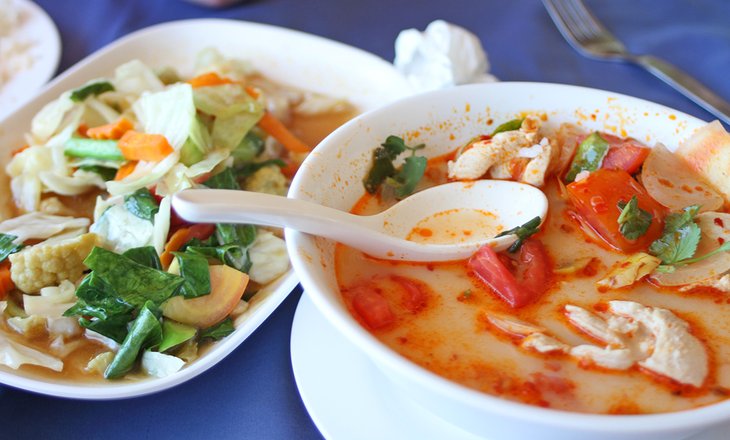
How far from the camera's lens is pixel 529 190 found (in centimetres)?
154

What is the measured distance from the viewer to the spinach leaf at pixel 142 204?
1.89 meters

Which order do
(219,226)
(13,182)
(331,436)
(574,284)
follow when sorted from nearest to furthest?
(331,436) < (574,284) < (219,226) < (13,182)

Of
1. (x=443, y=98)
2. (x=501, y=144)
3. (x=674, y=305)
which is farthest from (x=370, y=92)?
(x=674, y=305)

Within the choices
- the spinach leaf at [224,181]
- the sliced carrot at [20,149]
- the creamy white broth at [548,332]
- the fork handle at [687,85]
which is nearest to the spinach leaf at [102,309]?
the spinach leaf at [224,181]

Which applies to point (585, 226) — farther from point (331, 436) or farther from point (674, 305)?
point (331, 436)

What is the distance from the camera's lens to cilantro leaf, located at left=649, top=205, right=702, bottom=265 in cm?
137

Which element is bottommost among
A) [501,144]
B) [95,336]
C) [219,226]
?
[95,336]

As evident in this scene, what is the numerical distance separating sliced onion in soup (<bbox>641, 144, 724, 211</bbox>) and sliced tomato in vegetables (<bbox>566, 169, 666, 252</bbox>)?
0.08 ft

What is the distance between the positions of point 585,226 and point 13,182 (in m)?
1.75

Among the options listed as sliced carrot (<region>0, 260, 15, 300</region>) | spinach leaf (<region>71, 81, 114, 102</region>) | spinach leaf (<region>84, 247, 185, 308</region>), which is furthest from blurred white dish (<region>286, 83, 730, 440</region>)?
spinach leaf (<region>71, 81, 114, 102</region>)

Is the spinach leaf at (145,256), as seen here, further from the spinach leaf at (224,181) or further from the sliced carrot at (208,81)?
the sliced carrot at (208,81)

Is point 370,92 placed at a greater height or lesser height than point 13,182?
greater

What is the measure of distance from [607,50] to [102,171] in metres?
1.92

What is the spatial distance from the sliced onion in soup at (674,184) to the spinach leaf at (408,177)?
521 millimetres
